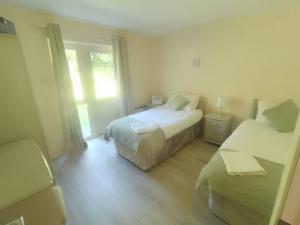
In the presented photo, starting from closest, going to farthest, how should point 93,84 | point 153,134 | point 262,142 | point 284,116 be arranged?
point 262,142 < point 284,116 < point 153,134 < point 93,84

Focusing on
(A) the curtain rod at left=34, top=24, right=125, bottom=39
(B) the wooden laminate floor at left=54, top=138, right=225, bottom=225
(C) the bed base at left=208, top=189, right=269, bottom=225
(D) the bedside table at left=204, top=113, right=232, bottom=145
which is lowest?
(B) the wooden laminate floor at left=54, top=138, right=225, bottom=225

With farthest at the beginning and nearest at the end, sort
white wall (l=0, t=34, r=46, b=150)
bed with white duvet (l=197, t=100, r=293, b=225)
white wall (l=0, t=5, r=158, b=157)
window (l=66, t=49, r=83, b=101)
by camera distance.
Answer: window (l=66, t=49, r=83, b=101) < white wall (l=0, t=5, r=158, b=157) < white wall (l=0, t=34, r=46, b=150) < bed with white duvet (l=197, t=100, r=293, b=225)

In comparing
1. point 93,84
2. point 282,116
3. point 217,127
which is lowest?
point 217,127

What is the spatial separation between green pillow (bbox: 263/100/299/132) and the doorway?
120 inches

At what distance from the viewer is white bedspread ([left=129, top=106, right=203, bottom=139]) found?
2527 millimetres

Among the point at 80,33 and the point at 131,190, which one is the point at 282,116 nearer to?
the point at 131,190

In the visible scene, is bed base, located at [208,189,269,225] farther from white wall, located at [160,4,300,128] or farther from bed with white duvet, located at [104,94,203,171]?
white wall, located at [160,4,300,128]

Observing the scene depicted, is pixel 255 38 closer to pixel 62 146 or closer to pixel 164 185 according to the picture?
pixel 164 185

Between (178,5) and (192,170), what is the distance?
2440mm

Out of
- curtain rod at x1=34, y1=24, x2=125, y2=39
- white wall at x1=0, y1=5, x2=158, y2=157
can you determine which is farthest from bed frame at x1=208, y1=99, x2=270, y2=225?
curtain rod at x1=34, y1=24, x2=125, y2=39

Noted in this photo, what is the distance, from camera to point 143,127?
2371 millimetres

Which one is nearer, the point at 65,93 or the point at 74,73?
the point at 65,93

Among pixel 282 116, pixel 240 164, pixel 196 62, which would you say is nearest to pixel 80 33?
pixel 196 62

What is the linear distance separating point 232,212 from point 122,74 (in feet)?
10.1
